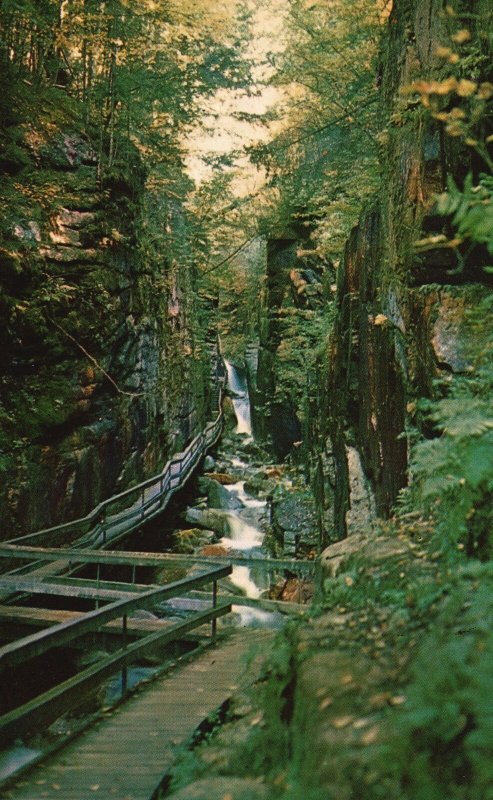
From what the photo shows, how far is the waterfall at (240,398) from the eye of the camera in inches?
1406

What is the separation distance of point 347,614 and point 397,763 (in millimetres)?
1395

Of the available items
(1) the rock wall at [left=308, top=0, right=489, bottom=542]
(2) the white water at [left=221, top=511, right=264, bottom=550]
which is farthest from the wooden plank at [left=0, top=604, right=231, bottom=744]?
(2) the white water at [left=221, top=511, right=264, bottom=550]

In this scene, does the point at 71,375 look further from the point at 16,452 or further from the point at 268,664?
the point at 268,664

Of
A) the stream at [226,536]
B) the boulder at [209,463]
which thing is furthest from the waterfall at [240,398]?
the boulder at [209,463]

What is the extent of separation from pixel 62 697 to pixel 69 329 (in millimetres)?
9675

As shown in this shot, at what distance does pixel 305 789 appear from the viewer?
1.88 metres

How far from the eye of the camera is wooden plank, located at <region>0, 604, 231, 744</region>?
3787 mm

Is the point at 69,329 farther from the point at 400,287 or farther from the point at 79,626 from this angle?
the point at 79,626

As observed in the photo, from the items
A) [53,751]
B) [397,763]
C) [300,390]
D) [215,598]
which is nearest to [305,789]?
[397,763]

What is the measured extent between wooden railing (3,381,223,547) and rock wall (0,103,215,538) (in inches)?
18.4

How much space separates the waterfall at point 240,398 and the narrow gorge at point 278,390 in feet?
31.5

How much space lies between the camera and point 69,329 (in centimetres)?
1261

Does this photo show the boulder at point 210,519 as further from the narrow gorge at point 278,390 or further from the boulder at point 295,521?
the boulder at point 295,521

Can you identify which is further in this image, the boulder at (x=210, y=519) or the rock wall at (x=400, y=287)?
the boulder at (x=210, y=519)
